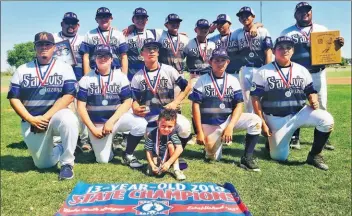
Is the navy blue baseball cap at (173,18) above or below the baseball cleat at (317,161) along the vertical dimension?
above

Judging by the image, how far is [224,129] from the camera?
6102mm

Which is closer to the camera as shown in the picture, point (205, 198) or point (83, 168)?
point (205, 198)

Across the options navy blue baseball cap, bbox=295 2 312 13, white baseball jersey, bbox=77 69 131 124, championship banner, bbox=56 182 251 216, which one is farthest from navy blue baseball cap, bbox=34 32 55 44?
navy blue baseball cap, bbox=295 2 312 13

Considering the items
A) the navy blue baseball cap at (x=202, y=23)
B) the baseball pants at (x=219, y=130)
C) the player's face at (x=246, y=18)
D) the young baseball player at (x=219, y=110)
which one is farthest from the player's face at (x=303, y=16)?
the baseball pants at (x=219, y=130)

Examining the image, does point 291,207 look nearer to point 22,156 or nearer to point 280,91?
point 280,91

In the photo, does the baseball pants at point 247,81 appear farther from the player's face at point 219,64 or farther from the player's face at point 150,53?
the player's face at point 150,53

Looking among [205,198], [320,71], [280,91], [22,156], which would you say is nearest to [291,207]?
[205,198]

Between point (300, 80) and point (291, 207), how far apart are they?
8.66 ft

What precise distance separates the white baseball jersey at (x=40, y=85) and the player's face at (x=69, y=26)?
6.06 feet

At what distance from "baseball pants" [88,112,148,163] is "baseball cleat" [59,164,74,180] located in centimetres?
72

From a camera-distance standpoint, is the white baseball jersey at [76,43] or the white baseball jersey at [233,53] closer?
the white baseball jersey at [76,43]

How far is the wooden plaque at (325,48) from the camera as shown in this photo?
6.77 m

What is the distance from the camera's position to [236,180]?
5.21 metres

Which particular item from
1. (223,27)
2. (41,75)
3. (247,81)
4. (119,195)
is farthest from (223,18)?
(119,195)
